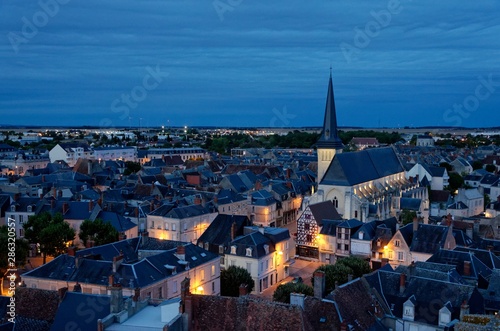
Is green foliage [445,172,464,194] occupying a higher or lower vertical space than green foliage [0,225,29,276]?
higher

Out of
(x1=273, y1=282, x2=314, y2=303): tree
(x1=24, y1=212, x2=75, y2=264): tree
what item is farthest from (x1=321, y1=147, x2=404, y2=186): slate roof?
(x1=24, y1=212, x2=75, y2=264): tree

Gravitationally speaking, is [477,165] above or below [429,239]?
above

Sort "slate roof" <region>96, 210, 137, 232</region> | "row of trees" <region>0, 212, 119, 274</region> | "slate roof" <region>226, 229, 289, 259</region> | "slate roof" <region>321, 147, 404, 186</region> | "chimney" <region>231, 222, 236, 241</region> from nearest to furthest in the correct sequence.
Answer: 1. "slate roof" <region>226, 229, 289, 259</region>
2. "row of trees" <region>0, 212, 119, 274</region>
3. "chimney" <region>231, 222, 236, 241</region>
4. "slate roof" <region>96, 210, 137, 232</region>
5. "slate roof" <region>321, 147, 404, 186</region>

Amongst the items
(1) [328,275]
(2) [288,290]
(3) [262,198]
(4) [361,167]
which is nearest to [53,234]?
(2) [288,290]

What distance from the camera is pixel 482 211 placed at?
3152 inches

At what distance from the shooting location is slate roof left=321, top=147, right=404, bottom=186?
70688 mm

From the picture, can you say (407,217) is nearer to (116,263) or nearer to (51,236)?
(116,263)

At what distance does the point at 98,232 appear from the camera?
51.7 meters

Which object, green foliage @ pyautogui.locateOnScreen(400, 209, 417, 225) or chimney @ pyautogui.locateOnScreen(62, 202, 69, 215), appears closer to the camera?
chimney @ pyautogui.locateOnScreen(62, 202, 69, 215)

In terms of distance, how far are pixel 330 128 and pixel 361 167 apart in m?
8.11

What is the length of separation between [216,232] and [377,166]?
125ft

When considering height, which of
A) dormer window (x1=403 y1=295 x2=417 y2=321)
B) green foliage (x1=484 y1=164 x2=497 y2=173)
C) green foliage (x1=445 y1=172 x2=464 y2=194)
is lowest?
dormer window (x1=403 y1=295 x2=417 y2=321)

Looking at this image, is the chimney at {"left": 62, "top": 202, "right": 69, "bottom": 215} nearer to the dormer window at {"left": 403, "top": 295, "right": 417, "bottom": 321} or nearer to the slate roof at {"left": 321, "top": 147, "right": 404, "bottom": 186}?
the slate roof at {"left": 321, "top": 147, "right": 404, "bottom": 186}

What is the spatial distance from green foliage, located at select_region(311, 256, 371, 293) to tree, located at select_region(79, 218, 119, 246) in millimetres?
21850
